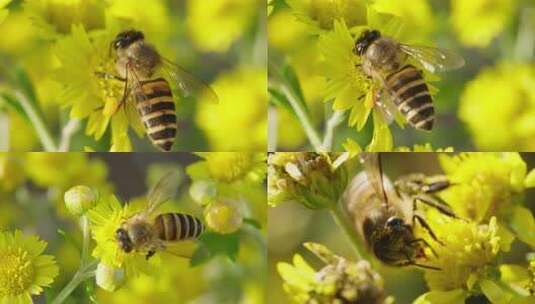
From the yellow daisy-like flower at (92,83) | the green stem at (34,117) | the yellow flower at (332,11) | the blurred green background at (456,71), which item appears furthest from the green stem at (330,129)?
the green stem at (34,117)

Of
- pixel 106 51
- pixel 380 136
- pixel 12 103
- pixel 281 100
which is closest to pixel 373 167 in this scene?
pixel 380 136

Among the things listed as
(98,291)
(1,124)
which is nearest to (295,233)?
(98,291)

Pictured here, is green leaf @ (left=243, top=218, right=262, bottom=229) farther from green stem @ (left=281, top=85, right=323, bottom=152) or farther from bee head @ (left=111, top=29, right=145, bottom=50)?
bee head @ (left=111, top=29, right=145, bottom=50)

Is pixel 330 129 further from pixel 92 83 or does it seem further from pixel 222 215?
pixel 92 83

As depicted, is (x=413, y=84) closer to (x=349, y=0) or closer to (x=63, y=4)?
(x=349, y=0)

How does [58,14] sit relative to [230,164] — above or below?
above

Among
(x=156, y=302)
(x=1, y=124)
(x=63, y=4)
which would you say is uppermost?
(x=63, y=4)

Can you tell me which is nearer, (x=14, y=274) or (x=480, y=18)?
(x=14, y=274)
